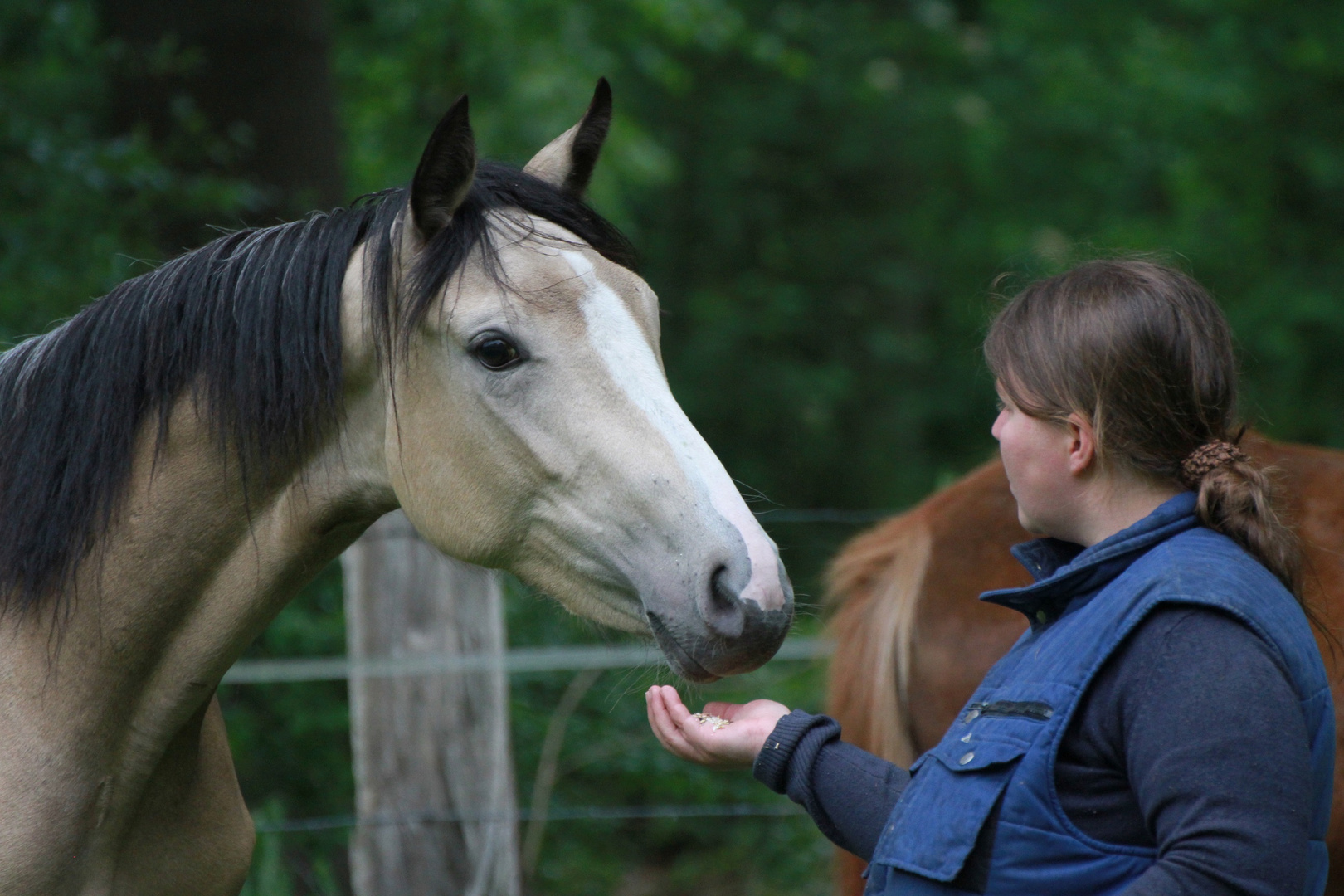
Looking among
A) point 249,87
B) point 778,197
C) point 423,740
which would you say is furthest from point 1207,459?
point 778,197

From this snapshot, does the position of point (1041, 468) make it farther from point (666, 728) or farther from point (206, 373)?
point (206, 373)

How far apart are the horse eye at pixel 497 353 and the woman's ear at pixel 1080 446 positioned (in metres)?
0.79

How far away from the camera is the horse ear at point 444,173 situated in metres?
1.66

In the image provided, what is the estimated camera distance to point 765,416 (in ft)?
38.2

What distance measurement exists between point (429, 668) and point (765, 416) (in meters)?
8.67

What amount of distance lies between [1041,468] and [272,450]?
1.13 m

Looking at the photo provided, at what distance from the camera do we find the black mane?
1.71 meters

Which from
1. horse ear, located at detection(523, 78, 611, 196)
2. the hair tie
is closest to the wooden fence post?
horse ear, located at detection(523, 78, 611, 196)

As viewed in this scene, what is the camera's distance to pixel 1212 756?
3.75 ft

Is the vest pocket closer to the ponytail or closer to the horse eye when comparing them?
the ponytail

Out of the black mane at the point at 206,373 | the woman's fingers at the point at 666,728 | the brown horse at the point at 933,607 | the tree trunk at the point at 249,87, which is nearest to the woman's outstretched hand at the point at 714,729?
the woman's fingers at the point at 666,728

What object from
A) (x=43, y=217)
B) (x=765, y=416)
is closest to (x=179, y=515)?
(x=43, y=217)

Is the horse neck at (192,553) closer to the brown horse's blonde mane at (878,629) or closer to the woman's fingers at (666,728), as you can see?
the woman's fingers at (666,728)

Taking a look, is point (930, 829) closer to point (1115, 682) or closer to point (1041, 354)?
point (1115, 682)
